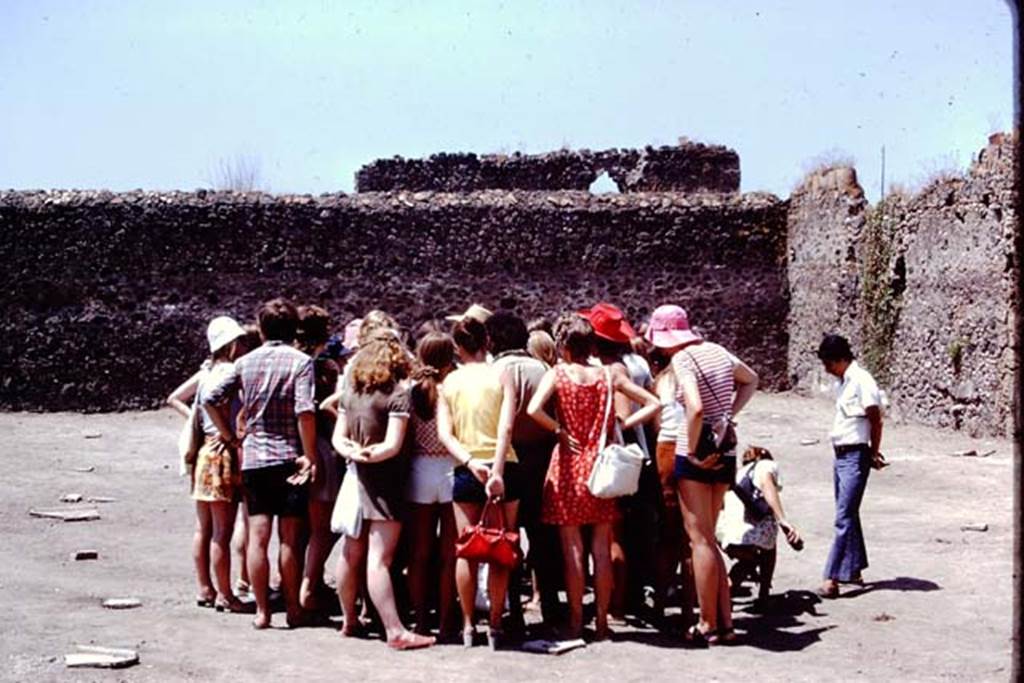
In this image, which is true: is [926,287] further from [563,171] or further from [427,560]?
[427,560]

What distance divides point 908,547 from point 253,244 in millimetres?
12850

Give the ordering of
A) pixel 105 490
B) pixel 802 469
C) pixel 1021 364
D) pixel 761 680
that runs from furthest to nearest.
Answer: pixel 802 469 < pixel 105 490 < pixel 761 680 < pixel 1021 364

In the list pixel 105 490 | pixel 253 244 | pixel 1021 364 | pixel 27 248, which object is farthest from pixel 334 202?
pixel 1021 364

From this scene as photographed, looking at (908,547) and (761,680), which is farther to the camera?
(908,547)

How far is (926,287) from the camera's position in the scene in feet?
53.1

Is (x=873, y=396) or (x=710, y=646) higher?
(x=873, y=396)

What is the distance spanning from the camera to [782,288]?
20.8 metres

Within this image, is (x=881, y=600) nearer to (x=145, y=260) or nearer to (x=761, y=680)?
(x=761, y=680)

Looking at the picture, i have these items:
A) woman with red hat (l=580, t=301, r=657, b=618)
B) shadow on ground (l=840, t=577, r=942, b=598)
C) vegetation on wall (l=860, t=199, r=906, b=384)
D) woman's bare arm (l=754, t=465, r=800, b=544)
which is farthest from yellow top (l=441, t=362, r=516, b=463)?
vegetation on wall (l=860, t=199, r=906, b=384)

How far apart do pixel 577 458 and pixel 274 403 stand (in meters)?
1.56

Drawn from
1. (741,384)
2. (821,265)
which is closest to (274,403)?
(741,384)

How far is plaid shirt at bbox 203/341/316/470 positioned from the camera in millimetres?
6957

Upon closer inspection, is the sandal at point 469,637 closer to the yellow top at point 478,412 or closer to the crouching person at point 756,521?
the yellow top at point 478,412

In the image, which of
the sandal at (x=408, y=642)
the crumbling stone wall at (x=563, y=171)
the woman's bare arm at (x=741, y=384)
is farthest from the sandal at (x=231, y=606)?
the crumbling stone wall at (x=563, y=171)
